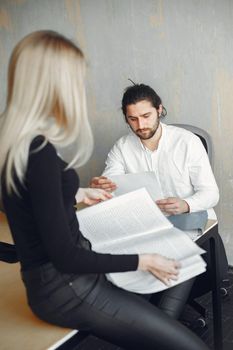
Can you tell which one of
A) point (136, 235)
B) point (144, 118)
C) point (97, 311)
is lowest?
point (97, 311)

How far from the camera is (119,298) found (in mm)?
1055

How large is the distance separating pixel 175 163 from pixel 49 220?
1288 millimetres

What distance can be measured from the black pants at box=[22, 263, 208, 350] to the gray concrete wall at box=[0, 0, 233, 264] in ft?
4.14

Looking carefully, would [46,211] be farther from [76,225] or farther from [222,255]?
[222,255]

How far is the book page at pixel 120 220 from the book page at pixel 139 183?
25 centimetres

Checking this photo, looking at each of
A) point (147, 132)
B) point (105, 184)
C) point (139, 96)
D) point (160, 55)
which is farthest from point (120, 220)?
point (160, 55)

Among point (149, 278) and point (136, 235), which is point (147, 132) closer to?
point (136, 235)

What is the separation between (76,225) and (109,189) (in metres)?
0.62

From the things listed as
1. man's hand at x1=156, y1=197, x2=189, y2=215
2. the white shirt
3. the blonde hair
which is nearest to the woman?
the blonde hair

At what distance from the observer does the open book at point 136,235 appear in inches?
42.8

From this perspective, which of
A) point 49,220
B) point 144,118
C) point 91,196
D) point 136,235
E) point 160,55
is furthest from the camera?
point 160,55

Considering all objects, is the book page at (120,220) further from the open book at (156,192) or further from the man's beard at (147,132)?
the man's beard at (147,132)

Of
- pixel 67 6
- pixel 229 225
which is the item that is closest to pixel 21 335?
pixel 229 225

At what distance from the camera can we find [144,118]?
6.86 ft
